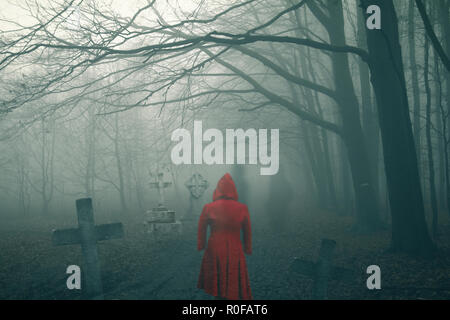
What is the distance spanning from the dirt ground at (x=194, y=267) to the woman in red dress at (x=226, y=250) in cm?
132

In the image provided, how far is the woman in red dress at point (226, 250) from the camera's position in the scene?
4305mm

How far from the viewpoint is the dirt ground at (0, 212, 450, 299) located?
5531 mm

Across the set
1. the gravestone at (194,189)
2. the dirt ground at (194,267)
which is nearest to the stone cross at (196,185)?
the gravestone at (194,189)

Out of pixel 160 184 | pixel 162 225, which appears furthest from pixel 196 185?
pixel 162 225

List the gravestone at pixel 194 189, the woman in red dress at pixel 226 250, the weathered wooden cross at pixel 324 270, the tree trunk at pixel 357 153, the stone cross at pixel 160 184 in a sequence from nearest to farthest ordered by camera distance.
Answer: the weathered wooden cross at pixel 324 270 < the woman in red dress at pixel 226 250 < the tree trunk at pixel 357 153 < the stone cross at pixel 160 184 < the gravestone at pixel 194 189

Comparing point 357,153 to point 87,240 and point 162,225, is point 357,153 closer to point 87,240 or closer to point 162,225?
point 162,225

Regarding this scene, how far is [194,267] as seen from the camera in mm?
7473

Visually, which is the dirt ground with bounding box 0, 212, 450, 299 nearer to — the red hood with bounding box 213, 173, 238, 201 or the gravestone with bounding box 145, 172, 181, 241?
the gravestone with bounding box 145, 172, 181, 241

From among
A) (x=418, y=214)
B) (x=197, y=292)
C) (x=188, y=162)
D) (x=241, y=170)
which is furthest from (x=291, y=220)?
(x=188, y=162)

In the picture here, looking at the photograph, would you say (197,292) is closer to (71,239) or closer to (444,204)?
(71,239)

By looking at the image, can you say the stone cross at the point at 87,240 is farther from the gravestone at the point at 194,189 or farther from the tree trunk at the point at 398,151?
the gravestone at the point at 194,189

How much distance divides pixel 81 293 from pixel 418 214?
663 centimetres

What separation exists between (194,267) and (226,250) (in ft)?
11.4
